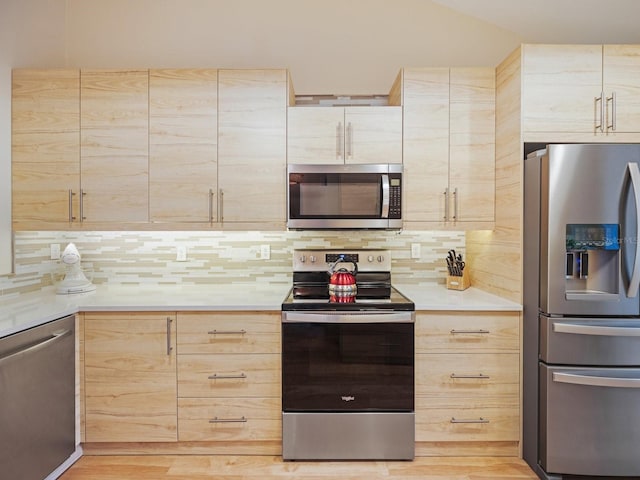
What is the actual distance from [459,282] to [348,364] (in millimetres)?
997

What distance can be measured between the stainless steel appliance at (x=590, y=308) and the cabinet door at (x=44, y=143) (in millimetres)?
2648

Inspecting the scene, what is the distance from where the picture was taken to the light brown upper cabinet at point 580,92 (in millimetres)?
2023

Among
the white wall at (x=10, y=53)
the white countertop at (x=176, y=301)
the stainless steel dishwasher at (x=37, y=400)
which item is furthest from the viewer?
the white wall at (x=10, y=53)

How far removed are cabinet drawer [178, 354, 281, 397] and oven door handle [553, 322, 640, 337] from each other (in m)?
1.42

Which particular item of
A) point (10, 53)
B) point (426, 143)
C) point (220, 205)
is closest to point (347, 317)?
point (220, 205)

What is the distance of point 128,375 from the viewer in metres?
2.07

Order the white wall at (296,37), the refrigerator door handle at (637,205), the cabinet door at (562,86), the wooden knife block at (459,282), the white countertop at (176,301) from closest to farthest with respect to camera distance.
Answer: the refrigerator door handle at (637,205) → the white countertop at (176,301) → the cabinet door at (562,86) → the wooden knife block at (459,282) → the white wall at (296,37)

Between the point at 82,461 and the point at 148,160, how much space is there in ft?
5.59

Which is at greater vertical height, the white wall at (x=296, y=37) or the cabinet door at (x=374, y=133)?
the white wall at (x=296, y=37)

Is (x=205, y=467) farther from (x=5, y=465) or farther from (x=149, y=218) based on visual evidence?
(x=149, y=218)

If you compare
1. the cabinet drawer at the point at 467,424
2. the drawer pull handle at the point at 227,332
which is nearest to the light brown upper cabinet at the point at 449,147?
the cabinet drawer at the point at 467,424

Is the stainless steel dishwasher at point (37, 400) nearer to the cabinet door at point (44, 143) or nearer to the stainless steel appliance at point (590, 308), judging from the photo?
the cabinet door at point (44, 143)

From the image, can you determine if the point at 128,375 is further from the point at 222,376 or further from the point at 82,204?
the point at 82,204

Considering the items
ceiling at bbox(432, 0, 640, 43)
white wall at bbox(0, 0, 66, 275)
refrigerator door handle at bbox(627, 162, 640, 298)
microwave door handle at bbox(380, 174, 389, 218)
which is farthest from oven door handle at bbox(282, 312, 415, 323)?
ceiling at bbox(432, 0, 640, 43)
